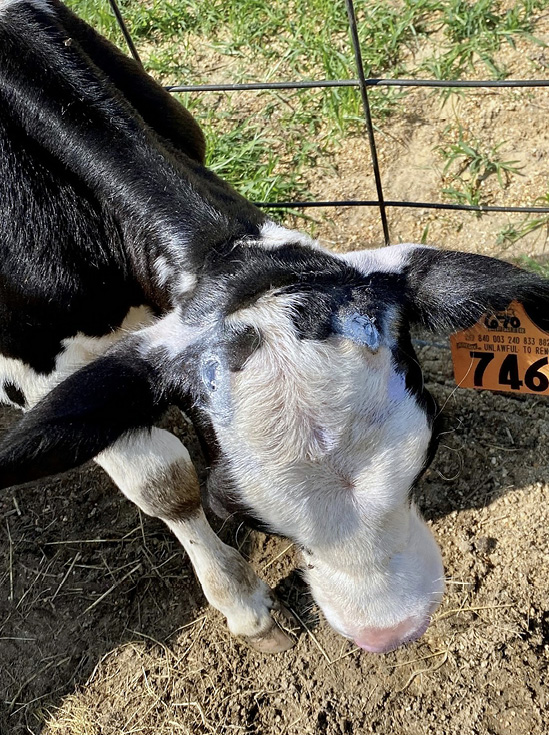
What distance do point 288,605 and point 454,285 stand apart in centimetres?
156

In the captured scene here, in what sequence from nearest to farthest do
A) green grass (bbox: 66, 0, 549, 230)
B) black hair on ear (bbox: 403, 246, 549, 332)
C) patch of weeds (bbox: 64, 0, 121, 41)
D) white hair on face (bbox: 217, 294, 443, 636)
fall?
white hair on face (bbox: 217, 294, 443, 636) < black hair on ear (bbox: 403, 246, 549, 332) < green grass (bbox: 66, 0, 549, 230) < patch of weeds (bbox: 64, 0, 121, 41)

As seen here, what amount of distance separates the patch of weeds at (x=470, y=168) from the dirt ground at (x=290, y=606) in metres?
0.94

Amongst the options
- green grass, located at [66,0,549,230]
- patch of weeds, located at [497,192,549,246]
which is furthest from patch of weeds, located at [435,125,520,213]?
patch of weeds, located at [497,192,549,246]

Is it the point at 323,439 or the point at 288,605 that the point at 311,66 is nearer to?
the point at 288,605

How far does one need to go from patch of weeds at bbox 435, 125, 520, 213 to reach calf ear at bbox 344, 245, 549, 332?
1994 millimetres

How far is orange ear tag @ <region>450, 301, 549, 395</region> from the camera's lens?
2033mm

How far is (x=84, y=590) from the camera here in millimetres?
3133

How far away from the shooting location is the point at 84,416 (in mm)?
1854

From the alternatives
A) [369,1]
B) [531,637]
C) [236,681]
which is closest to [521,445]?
[531,637]

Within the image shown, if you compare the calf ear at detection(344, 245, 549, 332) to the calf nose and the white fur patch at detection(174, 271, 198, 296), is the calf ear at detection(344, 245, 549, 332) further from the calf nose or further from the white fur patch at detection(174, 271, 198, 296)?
the calf nose

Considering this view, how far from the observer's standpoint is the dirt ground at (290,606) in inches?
106

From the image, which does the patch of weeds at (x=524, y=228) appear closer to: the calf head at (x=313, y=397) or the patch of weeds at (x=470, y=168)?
the patch of weeds at (x=470, y=168)

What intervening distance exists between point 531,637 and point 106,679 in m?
1.55

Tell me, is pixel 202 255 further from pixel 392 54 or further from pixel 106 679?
pixel 392 54
